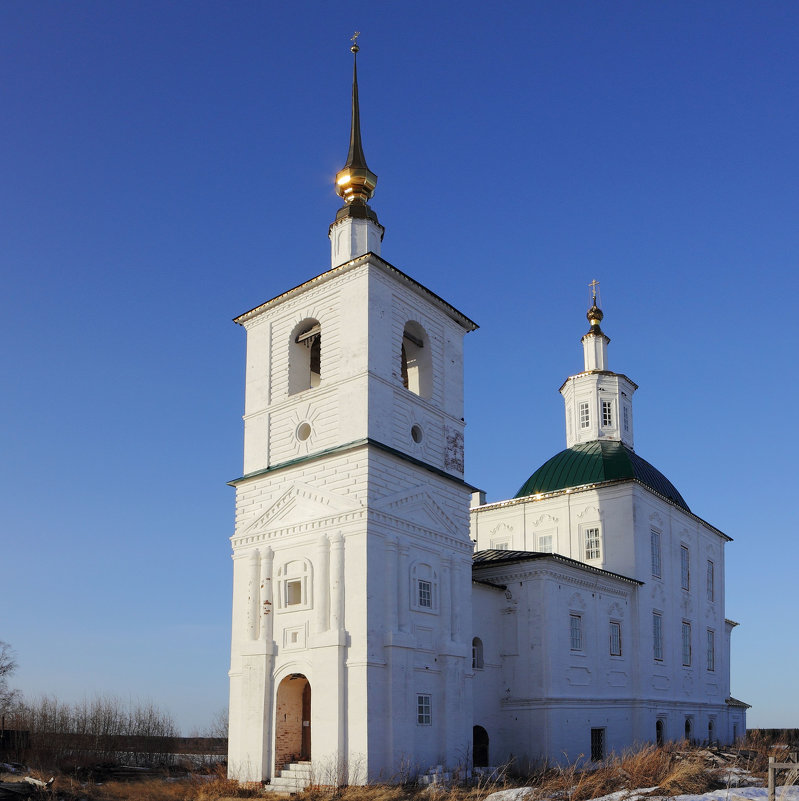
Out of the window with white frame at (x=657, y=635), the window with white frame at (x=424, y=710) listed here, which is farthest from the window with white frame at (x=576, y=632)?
the window with white frame at (x=424, y=710)

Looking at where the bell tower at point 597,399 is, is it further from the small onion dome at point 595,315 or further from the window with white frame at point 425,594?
the window with white frame at point 425,594

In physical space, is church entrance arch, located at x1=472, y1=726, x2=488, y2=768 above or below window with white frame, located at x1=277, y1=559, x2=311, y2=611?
below

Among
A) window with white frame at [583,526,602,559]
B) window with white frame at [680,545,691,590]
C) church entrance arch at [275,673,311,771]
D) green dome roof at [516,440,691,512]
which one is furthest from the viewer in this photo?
window with white frame at [680,545,691,590]

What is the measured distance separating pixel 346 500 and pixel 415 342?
17.5 ft

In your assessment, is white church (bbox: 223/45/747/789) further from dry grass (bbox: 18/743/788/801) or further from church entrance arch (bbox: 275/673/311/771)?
dry grass (bbox: 18/743/788/801)

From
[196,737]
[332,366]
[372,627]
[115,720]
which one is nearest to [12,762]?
[115,720]

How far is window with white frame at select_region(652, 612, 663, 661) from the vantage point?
92.8 feet

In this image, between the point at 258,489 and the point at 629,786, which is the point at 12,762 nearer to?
the point at 258,489

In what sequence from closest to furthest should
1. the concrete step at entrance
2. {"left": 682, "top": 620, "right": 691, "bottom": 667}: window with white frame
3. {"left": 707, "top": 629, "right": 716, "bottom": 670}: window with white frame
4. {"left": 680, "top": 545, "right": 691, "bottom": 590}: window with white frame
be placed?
the concrete step at entrance, {"left": 682, "top": 620, "right": 691, "bottom": 667}: window with white frame, {"left": 680, "top": 545, "right": 691, "bottom": 590}: window with white frame, {"left": 707, "top": 629, "right": 716, "bottom": 670}: window with white frame

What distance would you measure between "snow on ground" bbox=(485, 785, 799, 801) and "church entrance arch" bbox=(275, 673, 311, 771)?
4.95 meters

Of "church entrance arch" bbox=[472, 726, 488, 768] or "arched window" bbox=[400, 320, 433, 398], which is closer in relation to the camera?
"church entrance arch" bbox=[472, 726, 488, 768]

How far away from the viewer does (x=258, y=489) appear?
71.2 feet

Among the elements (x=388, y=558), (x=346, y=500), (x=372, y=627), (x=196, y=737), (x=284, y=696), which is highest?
(x=346, y=500)

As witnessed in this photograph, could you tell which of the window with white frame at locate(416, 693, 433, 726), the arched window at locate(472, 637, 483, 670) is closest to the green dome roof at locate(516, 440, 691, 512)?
the arched window at locate(472, 637, 483, 670)
